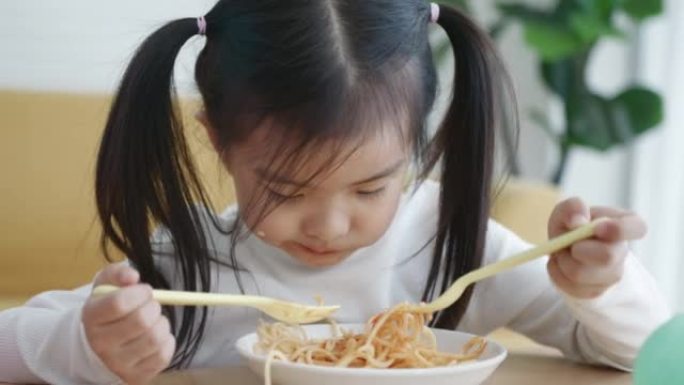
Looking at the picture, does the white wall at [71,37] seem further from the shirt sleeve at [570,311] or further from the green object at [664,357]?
the green object at [664,357]

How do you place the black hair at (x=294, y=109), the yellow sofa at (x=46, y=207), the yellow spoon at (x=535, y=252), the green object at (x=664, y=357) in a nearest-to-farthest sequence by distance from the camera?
the green object at (x=664, y=357) < the yellow spoon at (x=535, y=252) < the black hair at (x=294, y=109) < the yellow sofa at (x=46, y=207)

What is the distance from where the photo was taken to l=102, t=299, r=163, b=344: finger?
29.3 inches

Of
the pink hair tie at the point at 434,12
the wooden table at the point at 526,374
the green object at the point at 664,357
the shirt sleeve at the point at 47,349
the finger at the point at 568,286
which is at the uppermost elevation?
the pink hair tie at the point at 434,12

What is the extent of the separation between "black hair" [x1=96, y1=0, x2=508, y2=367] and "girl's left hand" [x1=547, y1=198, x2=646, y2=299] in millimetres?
167

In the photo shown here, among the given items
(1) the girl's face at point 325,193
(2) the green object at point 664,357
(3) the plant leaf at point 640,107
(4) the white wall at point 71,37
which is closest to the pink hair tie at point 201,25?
(1) the girl's face at point 325,193

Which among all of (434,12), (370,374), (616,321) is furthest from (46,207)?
(370,374)

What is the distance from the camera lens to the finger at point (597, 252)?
0.88 metres

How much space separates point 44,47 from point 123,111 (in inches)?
56.2

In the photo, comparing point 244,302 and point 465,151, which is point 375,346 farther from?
point 465,151

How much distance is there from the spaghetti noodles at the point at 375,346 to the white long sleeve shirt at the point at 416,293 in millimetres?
147

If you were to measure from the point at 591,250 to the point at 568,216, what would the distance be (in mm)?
38

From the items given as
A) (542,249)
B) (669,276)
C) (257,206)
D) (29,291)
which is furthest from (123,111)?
(669,276)

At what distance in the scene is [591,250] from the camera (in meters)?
0.88

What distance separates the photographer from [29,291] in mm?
2037
